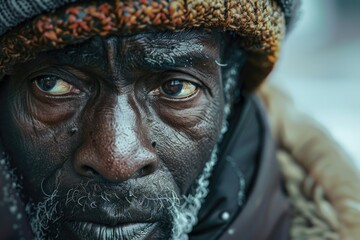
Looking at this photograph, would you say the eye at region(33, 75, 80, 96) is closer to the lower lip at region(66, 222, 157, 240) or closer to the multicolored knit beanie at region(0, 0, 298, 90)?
the multicolored knit beanie at region(0, 0, 298, 90)

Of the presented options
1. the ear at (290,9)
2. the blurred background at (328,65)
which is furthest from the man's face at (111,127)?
the blurred background at (328,65)

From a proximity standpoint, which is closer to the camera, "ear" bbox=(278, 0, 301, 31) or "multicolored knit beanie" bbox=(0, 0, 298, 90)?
"multicolored knit beanie" bbox=(0, 0, 298, 90)

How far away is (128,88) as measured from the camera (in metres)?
1.54

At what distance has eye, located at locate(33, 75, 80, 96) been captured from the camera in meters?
1.57

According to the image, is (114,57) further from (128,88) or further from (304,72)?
(304,72)

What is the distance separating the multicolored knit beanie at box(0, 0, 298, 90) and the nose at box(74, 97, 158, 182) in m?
0.17

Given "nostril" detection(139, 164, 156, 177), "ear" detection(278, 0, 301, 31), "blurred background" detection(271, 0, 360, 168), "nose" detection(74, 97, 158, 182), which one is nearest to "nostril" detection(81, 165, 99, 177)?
"nose" detection(74, 97, 158, 182)

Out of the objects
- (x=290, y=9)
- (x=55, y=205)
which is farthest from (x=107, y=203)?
(x=290, y=9)

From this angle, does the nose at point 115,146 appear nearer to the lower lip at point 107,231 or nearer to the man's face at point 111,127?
the man's face at point 111,127

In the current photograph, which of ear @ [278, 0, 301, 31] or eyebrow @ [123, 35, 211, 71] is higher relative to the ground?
ear @ [278, 0, 301, 31]

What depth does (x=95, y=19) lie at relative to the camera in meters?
1.42

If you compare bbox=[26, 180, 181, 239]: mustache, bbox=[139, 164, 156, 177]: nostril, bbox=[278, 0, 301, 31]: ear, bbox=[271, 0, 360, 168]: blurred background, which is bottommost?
bbox=[26, 180, 181, 239]: mustache

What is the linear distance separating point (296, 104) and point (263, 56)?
2.13ft

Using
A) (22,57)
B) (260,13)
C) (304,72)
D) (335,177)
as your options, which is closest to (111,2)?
(22,57)
